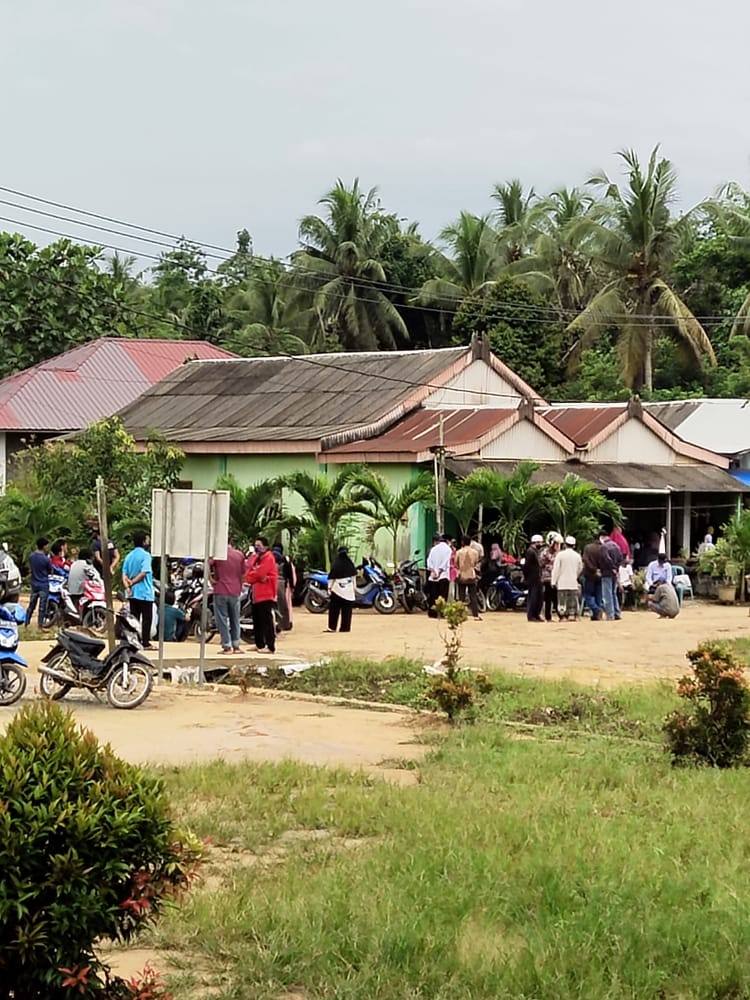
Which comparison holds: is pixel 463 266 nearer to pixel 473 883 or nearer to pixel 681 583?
pixel 681 583

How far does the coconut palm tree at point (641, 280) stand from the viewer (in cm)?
4319

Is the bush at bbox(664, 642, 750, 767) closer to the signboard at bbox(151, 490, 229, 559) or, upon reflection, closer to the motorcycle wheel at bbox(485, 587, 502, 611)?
the signboard at bbox(151, 490, 229, 559)

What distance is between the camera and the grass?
5453mm

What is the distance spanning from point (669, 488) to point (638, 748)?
819 inches

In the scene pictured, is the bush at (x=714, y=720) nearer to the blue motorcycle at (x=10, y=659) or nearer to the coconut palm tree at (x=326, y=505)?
the blue motorcycle at (x=10, y=659)

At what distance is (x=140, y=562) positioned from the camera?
58.7 ft

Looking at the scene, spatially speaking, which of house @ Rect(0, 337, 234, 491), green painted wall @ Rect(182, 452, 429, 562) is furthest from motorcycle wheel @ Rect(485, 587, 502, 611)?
house @ Rect(0, 337, 234, 491)

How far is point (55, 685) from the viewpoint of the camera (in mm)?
14234

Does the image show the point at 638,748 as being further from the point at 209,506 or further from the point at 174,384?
the point at 174,384

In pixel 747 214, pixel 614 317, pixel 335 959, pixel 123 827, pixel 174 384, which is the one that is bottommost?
pixel 335 959

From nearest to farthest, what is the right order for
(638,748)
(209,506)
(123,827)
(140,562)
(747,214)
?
(123,827), (638,748), (209,506), (140,562), (747,214)

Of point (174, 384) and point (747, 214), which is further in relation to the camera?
point (747, 214)

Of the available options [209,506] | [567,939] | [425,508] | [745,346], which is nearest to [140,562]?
[209,506]

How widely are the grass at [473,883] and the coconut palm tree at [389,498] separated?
56.2 ft
